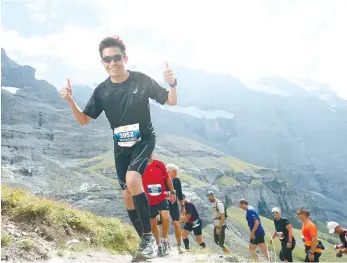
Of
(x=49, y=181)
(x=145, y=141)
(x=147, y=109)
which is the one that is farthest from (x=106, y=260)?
(x=49, y=181)

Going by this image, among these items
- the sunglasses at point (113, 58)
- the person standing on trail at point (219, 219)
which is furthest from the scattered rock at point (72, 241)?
the person standing on trail at point (219, 219)

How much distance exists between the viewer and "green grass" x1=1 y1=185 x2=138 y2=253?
7.83 metres

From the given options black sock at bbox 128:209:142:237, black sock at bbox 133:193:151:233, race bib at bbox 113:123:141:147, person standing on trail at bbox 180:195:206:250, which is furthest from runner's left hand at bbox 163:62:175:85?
person standing on trail at bbox 180:195:206:250

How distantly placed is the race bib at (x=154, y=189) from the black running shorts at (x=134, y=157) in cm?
229

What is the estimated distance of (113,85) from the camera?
266 inches

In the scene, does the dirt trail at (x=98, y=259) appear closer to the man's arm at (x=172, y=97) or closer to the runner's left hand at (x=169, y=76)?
the man's arm at (x=172, y=97)

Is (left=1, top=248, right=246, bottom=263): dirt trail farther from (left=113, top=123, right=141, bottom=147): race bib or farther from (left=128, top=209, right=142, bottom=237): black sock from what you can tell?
(left=113, top=123, right=141, bottom=147): race bib

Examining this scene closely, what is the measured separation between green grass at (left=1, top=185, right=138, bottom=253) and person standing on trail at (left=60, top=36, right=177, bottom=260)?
2.26m

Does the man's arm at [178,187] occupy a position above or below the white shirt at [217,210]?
above

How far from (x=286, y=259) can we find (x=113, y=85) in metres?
9.48

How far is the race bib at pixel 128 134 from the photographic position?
6469 mm

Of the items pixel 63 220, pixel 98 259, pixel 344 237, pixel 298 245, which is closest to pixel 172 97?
pixel 98 259

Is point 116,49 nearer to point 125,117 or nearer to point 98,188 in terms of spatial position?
point 125,117

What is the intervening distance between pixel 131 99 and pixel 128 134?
24.8 inches
